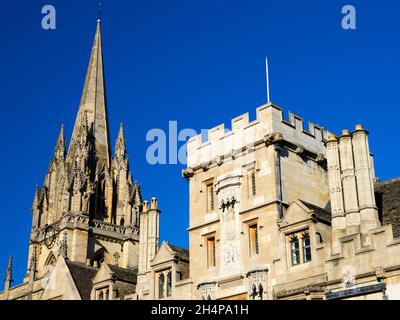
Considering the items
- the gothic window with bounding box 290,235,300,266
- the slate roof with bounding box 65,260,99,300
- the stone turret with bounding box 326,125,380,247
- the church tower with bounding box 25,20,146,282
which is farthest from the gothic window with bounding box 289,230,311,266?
the church tower with bounding box 25,20,146,282

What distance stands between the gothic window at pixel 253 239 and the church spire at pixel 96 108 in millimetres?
50860

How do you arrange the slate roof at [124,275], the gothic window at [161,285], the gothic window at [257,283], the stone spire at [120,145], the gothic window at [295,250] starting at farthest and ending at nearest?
the stone spire at [120,145]
the slate roof at [124,275]
the gothic window at [161,285]
the gothic window at [257,283]
the gothic window at [295,250]

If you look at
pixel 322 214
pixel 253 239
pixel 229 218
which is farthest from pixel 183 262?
pixel 322 214

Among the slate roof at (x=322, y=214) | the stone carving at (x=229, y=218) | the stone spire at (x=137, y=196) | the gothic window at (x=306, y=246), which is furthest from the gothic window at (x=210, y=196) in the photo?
the stone spire at (x=137, y=196)

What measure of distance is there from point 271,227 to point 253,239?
119cm

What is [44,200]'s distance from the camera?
74.6 metres

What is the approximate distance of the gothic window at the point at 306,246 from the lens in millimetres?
24484

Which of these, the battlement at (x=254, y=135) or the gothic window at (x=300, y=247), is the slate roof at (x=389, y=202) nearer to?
the gothic window at (x=300, y=247)

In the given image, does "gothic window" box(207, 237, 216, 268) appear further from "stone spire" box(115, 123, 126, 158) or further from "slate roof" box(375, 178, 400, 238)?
"stone spire" box(115, 123, 126, 158)

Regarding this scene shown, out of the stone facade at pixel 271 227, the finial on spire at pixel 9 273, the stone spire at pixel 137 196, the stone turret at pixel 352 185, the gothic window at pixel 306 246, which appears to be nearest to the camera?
the stone facade at pixel 271 227

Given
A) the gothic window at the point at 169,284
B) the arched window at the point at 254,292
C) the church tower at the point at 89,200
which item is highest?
the church tower at the point at 89,200

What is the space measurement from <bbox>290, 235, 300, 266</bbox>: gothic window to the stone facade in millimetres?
37

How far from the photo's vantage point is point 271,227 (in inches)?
1021
